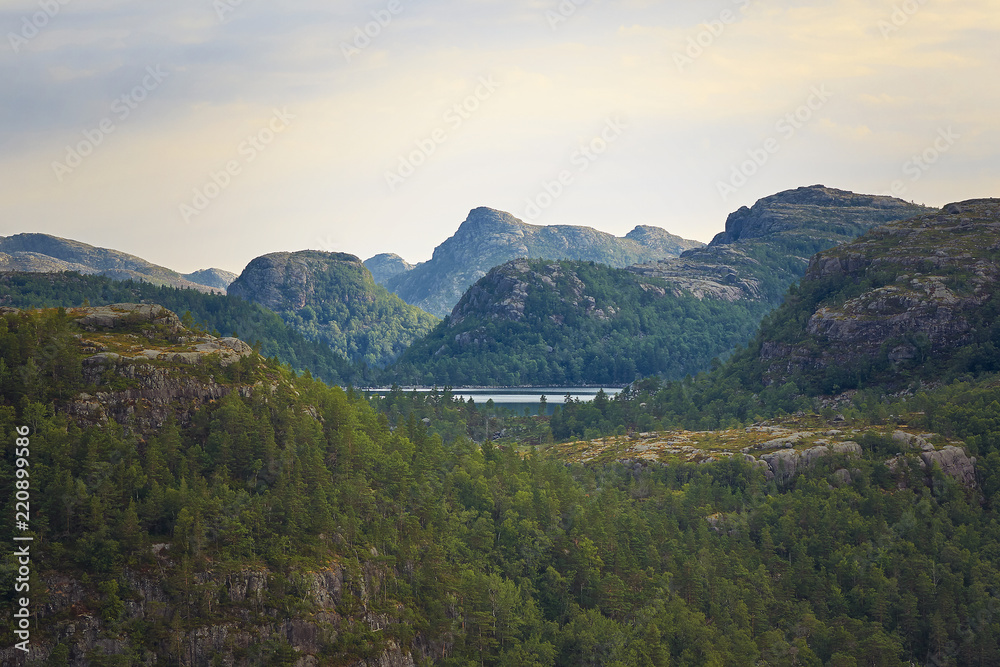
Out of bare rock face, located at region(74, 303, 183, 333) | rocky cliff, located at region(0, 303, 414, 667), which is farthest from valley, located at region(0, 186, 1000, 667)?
bare rock face, located at region(74, 303, 183, 333)

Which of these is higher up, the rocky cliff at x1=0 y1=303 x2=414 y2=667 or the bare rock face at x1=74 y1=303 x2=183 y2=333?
the bare rock face at x1=74 y1=303 x2=183 y2=333

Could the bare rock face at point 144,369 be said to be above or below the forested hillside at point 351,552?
above

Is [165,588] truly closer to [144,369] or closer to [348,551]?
[348,551]

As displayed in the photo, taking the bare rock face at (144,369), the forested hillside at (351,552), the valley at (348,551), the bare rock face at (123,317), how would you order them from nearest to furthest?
the forested hillside at (351,552), the valley at (348,551), the bare rock face at (144,369), the bare rock face at (123,317)

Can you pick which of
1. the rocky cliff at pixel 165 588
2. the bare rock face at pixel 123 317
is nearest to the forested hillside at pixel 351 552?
the rocky cliff at pixel 165 588

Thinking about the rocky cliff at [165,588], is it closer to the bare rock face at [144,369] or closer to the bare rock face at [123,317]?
the bare rock face at [144,369]

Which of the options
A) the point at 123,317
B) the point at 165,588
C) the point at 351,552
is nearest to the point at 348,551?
the point at 351,552

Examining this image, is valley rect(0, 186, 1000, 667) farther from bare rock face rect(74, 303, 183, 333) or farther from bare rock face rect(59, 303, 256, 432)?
bare rock face rect(74, 303, 183, 333)

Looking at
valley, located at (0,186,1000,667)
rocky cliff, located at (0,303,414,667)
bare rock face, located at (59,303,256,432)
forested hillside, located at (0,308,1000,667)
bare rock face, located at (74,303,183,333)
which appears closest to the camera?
rocky cliff, located at (0,303,414,667)

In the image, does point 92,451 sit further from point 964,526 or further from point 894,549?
point 964,526

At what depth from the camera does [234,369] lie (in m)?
160

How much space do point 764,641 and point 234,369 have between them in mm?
96125

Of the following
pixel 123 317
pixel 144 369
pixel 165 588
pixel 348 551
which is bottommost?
pixel 165 588

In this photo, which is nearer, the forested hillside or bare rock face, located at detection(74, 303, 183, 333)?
the forested hillside
